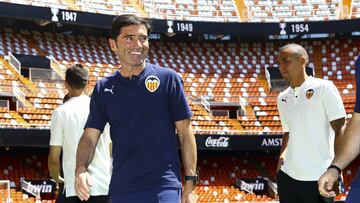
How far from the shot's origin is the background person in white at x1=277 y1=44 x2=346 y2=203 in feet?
21.7

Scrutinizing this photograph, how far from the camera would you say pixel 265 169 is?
3231 centimetres

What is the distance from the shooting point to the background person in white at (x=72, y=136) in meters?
6.39

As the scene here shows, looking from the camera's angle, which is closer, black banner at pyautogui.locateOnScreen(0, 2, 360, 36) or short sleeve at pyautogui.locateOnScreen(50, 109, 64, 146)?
short sleeve at pyautogui.locateOnScreen(50, 109, 64, 146)

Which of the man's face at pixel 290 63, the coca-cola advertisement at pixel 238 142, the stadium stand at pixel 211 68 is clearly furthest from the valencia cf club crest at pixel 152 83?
the coca-cola advertisement at pixel 238 142

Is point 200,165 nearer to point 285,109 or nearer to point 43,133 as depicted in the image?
point 43,133

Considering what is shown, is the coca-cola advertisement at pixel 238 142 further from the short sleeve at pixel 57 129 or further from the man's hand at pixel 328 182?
the man's hand at pixel 328 182

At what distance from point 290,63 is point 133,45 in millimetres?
2604

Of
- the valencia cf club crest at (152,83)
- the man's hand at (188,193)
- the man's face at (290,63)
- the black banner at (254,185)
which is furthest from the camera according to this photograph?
the black banner at (254,185)

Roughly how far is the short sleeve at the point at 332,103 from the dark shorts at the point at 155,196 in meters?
2.25

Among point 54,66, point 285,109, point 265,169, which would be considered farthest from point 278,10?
point 285,109

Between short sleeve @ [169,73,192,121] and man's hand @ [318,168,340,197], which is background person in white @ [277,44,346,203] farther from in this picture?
man's hand @ [318,168,340,197]

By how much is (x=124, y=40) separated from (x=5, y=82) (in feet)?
79.6

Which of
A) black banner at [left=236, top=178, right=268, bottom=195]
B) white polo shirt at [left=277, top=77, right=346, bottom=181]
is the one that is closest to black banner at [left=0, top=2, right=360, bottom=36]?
black banner at [left=236, top=178, right=268, bottom=195]

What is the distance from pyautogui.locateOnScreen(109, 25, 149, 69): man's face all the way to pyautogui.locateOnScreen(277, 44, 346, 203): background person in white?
2311 mm
